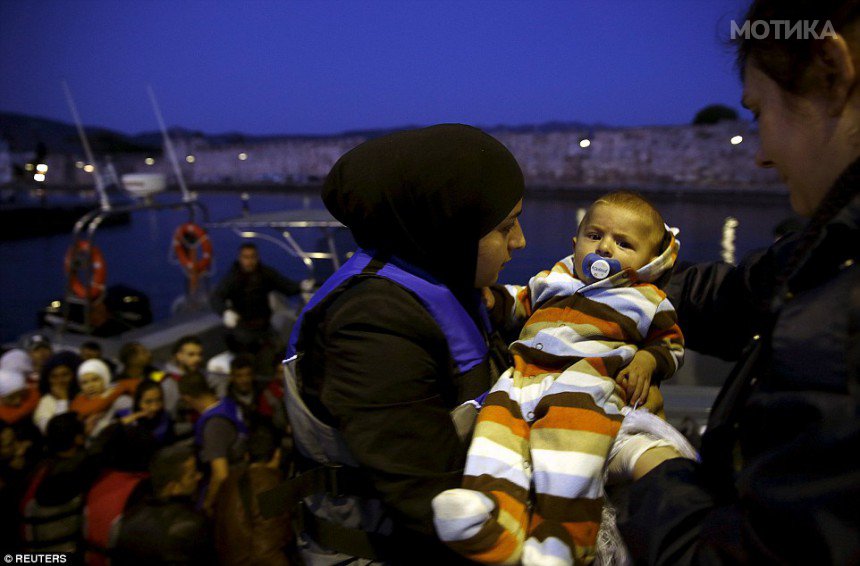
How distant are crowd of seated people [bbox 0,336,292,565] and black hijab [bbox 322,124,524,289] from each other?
163 centimetres

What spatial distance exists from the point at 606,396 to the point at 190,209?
24.9ft

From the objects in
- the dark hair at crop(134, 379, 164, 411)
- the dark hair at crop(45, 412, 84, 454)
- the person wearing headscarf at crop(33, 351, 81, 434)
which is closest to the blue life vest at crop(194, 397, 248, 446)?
the dark hair at crop(134, 379, 164, 411)

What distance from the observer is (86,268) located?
6016 millimetres

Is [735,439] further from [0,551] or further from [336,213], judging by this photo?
[0,551]

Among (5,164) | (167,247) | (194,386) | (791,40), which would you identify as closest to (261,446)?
(194,386)

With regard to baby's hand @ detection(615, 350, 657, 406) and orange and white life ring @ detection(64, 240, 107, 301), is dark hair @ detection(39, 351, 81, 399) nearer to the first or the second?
orange and white life ring @ detection(64, 240, 107, 301)

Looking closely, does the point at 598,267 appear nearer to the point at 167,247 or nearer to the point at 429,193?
the point at 429,193

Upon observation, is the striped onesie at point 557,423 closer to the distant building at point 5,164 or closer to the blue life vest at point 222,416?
the blue life vest at point 222,416

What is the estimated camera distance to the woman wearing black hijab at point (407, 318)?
3.28 ft

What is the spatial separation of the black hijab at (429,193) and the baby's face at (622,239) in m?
0.33

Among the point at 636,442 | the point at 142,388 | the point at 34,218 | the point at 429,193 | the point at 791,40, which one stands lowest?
the point at 34,218

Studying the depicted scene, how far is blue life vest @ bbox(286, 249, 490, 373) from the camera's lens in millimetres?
1097

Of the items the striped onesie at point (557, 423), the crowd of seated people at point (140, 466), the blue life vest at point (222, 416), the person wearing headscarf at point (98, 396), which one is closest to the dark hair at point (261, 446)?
the crowd of seated people at point (140, 466)

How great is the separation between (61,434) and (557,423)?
117 inches
